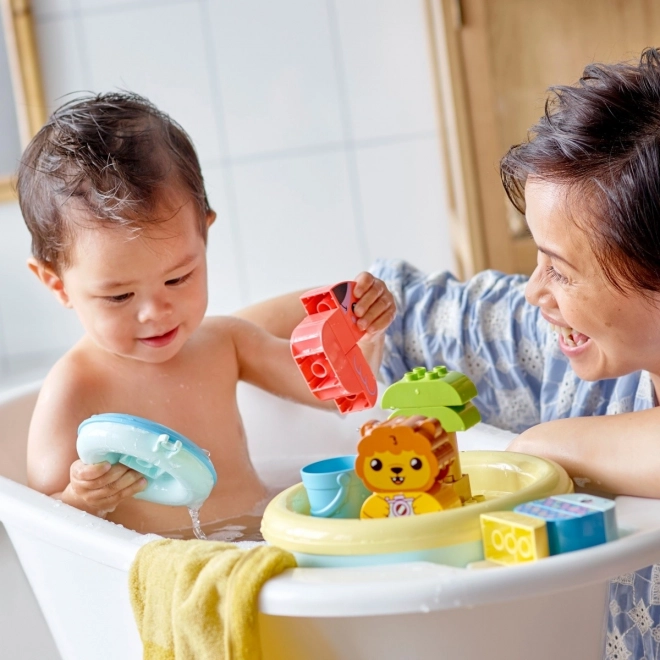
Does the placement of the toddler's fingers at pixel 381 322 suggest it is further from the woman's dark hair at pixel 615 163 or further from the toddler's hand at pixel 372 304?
the woman's dark hair at pixel 615 163

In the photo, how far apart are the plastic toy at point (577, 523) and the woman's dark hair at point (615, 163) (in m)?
0.29

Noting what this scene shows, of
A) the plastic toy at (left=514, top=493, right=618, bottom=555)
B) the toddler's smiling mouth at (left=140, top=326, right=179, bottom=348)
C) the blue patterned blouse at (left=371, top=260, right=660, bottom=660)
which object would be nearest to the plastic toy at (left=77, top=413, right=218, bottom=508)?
the toddler's smiling mouth at (left=140, top=326, right=179, bottom=348)

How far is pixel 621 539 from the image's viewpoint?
0.69 metres

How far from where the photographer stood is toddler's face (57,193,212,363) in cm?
113

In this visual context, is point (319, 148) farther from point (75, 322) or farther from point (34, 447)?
point (34, 447)

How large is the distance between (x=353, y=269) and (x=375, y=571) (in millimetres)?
2171

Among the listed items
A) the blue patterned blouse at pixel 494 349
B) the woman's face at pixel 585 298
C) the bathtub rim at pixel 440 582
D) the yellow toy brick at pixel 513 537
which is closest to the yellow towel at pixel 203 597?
the bathtub rim at pixel 440 582

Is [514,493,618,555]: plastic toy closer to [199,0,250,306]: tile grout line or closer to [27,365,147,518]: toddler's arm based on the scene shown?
[27,365,147,518]: toddler's arm

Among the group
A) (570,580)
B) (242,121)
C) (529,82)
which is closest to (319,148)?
(242,121)

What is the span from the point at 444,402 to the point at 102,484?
38 centimetres

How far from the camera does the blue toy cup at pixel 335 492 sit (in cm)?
79

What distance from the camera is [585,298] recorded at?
3.10 ft

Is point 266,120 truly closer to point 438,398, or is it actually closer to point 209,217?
point 209,217

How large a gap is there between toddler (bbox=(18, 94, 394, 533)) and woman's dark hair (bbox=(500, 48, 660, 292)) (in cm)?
29
